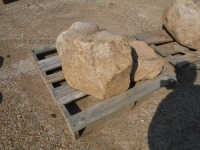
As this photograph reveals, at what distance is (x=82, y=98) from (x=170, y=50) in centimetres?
233

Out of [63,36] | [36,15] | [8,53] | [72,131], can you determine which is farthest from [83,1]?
[72,131]

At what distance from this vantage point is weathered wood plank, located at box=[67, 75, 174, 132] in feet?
11.7

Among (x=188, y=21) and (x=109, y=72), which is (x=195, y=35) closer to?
(x=188, y=21)

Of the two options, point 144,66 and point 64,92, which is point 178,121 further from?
point 64,92

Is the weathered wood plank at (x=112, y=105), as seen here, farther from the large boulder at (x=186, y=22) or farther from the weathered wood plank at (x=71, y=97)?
the large boulder at (x=186, y=22)

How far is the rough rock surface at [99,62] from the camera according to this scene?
352 centimetres

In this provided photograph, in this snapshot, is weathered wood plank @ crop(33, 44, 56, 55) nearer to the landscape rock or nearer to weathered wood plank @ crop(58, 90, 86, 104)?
the landscape rock

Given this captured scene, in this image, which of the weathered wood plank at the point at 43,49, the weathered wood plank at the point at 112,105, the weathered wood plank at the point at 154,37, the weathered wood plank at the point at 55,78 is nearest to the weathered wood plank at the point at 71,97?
the weathered wood plank at the point at 112,105

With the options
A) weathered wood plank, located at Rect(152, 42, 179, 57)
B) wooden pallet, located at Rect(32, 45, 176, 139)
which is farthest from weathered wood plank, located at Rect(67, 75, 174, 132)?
weathered wood plank, located at Rect(152, 42, 179, 57)

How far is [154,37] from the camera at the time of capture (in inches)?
227

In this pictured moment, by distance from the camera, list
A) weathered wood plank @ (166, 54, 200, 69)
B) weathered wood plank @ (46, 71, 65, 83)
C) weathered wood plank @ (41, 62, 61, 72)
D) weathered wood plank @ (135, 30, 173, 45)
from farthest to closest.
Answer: weathered wood plank @ (135, 30, 173, 45)
weathered wood plank @ (166, 54, 200, 69)
weathered wood plank @ (41, 62, 61, 72)
weathered wood plank @ (46, 71, 65, 83)

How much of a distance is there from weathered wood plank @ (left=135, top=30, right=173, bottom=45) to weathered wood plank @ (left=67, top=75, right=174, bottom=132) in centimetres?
145

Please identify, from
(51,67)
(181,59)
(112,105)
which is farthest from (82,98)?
(181,59)

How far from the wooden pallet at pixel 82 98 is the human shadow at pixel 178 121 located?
349mm
